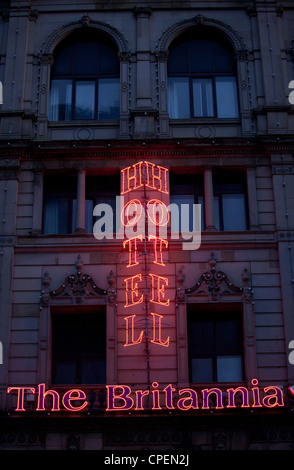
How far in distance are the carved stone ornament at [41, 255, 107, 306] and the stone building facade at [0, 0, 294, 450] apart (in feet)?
0.15

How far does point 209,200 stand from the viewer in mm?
24219

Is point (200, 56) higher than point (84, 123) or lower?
higher

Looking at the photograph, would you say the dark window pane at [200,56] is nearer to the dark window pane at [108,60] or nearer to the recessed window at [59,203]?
the dark window pane at [108,60]

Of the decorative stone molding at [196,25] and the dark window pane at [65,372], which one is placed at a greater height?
the decorative stone molding at [196,25]

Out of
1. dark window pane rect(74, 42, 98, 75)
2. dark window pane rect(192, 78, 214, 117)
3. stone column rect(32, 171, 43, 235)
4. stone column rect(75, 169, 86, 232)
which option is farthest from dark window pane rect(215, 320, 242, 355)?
dark window pane rect(74, 42, 98, 75)

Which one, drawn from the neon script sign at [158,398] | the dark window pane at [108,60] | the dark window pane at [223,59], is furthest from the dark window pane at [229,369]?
the dark window pane at [108,60]

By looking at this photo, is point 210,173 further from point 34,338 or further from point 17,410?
point 17,410

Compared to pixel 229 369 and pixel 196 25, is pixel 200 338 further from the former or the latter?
pixel 196 25

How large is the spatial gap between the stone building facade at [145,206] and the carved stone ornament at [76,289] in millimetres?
47

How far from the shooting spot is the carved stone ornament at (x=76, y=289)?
2266 centimetres

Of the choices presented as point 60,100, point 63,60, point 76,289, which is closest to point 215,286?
point 76,289

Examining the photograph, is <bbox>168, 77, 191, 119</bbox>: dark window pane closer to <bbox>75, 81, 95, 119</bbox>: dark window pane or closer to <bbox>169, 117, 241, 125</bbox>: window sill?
<bbox>169, 117, 241, 125</bbox>: window sill

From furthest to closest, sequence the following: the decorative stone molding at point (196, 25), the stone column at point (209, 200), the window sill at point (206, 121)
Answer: the decorative stone molding at point (196, 25) < the window sill at point (206, 121) < the stone column at point (209, 200)

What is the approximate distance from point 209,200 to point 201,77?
220 inches
